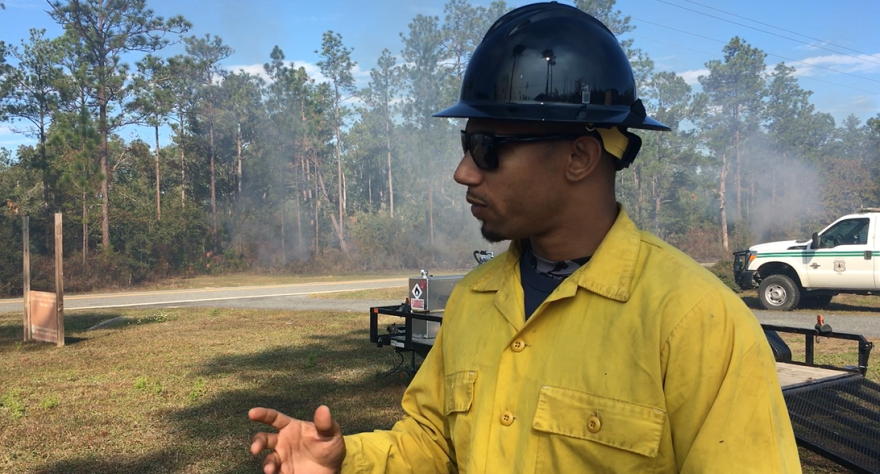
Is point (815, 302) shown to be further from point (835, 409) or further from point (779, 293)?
point (835, 409)

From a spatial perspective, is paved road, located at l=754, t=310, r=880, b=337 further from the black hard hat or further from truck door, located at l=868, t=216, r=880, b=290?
the black hard hat

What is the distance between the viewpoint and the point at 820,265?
537 inches

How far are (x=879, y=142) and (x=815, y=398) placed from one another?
49729 mm

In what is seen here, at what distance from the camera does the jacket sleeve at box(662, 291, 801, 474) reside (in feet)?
4.00

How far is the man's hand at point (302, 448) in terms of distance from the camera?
5.37ft

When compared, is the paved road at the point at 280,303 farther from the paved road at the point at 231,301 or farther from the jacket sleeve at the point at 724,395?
the jacket sleeve at the point at 724,395

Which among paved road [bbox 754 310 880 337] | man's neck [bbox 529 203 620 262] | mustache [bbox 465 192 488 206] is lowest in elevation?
paved road [bbox 754 310 880 337]

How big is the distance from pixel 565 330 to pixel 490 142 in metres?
0.47

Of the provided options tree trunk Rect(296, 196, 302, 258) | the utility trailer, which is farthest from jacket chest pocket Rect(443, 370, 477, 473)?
tree trunk Rect(296, 196, 302, 258)

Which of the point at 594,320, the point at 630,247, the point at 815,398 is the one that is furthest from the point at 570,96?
the point at 815,398

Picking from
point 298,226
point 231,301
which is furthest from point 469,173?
point 298,226

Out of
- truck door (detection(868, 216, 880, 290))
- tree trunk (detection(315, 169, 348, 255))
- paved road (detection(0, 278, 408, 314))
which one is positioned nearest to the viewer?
truck door (detection(868, 216, 880, 290))

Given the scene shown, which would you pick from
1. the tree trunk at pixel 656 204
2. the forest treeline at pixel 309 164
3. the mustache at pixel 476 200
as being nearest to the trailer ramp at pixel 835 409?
the mustache at pixel 476 200

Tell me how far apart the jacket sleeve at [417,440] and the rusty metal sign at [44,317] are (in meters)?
10.3
